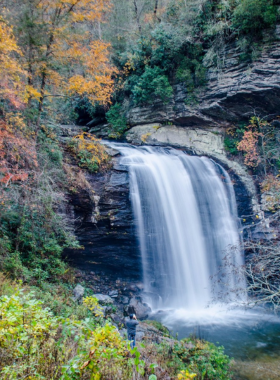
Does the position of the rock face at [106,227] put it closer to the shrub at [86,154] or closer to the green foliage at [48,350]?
the shrub at [86,154]

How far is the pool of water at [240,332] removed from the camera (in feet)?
17.9

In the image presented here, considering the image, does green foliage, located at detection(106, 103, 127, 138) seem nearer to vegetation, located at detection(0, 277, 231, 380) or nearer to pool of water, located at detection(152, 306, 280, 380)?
pool of water, located at detection(152, 306, 280, 380)

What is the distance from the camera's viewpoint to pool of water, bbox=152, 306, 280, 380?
17.9 feet

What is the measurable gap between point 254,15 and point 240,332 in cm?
1502

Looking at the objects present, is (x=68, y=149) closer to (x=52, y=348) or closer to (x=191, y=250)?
(x=191, y=250)

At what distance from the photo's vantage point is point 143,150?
Answer: 44.2ft

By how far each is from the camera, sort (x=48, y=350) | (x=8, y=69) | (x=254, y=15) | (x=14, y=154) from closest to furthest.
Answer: (x=48, y=350) < (x=8, y=69) < (x=14, y=154) < (x=254, y=15)

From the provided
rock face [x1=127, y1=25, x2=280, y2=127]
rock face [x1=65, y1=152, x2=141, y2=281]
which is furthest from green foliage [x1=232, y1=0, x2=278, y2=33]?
rock face [x1=65, y1=152, x2=141, y2=281]

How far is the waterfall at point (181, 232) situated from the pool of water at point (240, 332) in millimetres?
762

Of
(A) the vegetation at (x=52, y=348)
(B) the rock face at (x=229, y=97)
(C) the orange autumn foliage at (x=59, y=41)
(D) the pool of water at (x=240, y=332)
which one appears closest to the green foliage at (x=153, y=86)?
(B) the rock face at (x=229, y=97)

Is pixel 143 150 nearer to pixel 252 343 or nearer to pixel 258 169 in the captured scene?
pixel 258 169

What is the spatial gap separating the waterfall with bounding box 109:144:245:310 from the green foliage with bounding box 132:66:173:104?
5348 millimetres

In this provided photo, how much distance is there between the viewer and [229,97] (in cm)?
1348

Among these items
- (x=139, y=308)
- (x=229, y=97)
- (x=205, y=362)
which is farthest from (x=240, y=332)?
(x=229, y=97)
